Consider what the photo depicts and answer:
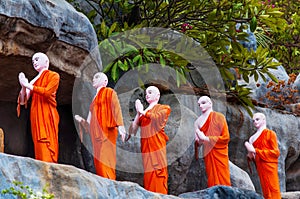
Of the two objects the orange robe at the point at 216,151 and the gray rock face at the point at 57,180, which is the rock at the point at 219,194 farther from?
the gray rock face at the point at 57,180

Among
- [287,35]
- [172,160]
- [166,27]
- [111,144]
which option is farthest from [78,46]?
[287,35]

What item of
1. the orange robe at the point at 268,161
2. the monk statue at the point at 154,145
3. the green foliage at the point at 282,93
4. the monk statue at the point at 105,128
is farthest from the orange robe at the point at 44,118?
the green foliage at the point at 282,93

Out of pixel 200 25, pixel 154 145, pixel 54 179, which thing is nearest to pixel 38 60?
pixel 154 145

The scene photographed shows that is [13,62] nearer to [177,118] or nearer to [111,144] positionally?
[111,144]

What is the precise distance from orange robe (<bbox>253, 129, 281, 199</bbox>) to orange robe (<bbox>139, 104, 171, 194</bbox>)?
6.28 ft

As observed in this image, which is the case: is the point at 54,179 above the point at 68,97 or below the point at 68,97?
below

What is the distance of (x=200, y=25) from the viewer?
1220cm

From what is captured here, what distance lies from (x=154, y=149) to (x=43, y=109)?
5.56 ft

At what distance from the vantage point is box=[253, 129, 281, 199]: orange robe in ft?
34.1

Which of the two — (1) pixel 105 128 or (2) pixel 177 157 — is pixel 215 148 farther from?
(1) pixel 105 128

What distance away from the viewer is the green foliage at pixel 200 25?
11109 mm

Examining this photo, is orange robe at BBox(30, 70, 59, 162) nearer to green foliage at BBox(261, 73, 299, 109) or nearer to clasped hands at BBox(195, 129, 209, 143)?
clasped hands at BBox(195, 129, 209, 143)

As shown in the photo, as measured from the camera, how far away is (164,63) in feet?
35.7

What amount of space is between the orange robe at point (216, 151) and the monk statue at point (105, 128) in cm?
159
